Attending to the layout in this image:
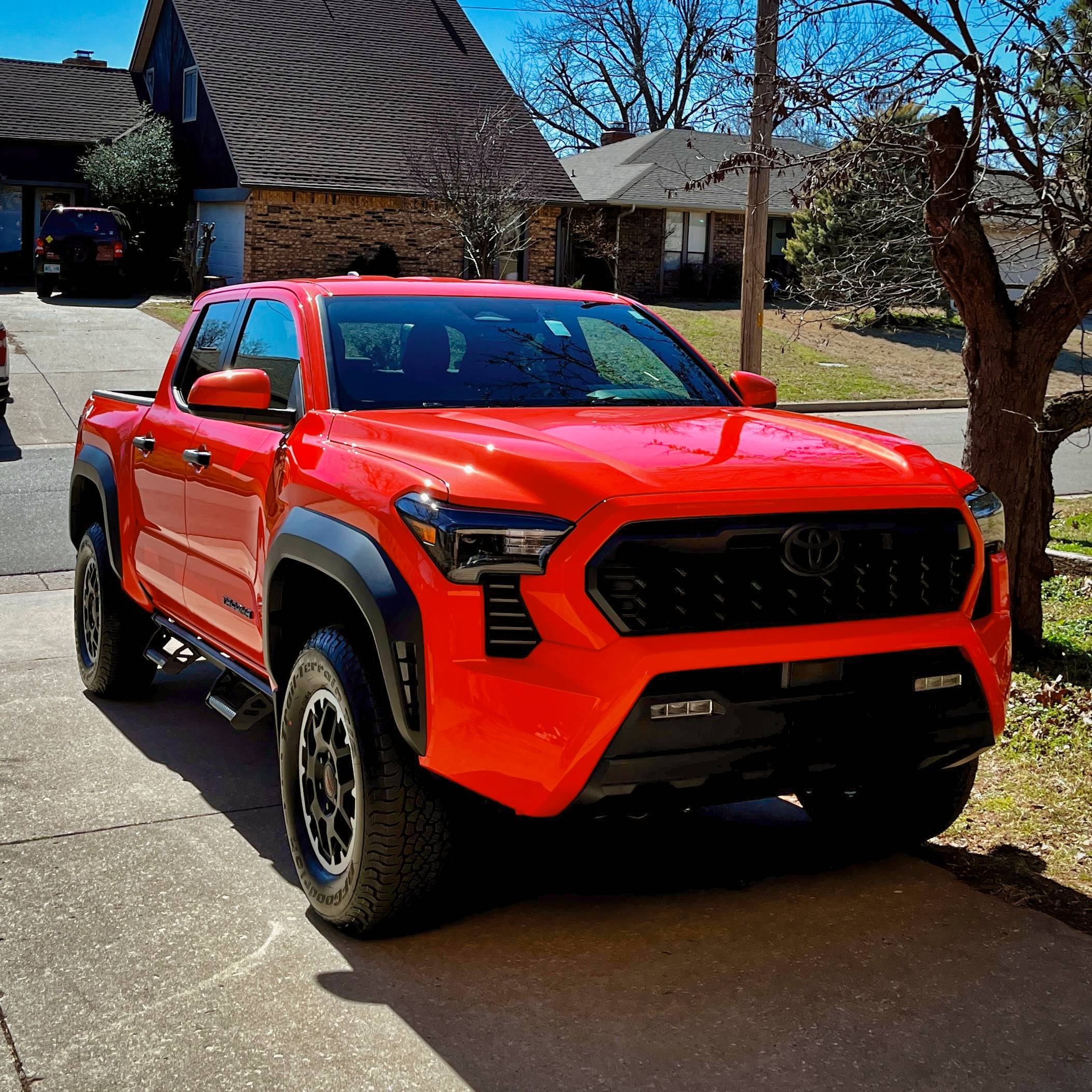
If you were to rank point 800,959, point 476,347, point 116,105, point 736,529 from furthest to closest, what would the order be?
point 116,105 < point 476,347 < point 800,959 < point 736,529

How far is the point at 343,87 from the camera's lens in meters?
33.8

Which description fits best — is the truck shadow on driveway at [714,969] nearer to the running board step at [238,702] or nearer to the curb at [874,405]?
the running board step at [238,702]

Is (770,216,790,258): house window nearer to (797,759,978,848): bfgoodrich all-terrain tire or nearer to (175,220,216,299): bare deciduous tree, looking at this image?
(175,220,216,299): bare deciduous tree

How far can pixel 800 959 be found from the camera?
394 cm

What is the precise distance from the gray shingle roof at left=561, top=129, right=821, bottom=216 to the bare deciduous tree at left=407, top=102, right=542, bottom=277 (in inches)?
139

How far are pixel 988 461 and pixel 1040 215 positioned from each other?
1217 mm

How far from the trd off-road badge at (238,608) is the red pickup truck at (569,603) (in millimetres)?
66

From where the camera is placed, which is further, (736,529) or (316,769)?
(316,769)

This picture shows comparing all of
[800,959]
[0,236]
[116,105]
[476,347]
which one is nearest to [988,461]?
[476,347]

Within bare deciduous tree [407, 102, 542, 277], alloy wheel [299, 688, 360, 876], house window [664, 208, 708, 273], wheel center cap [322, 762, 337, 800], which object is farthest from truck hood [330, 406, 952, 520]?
house window [664, 208, 708, 273]

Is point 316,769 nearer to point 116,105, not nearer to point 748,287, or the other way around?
point 748,287

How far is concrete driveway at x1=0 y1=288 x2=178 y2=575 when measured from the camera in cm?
1112

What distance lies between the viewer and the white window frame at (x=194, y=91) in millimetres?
34562

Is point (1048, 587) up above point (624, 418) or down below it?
below
